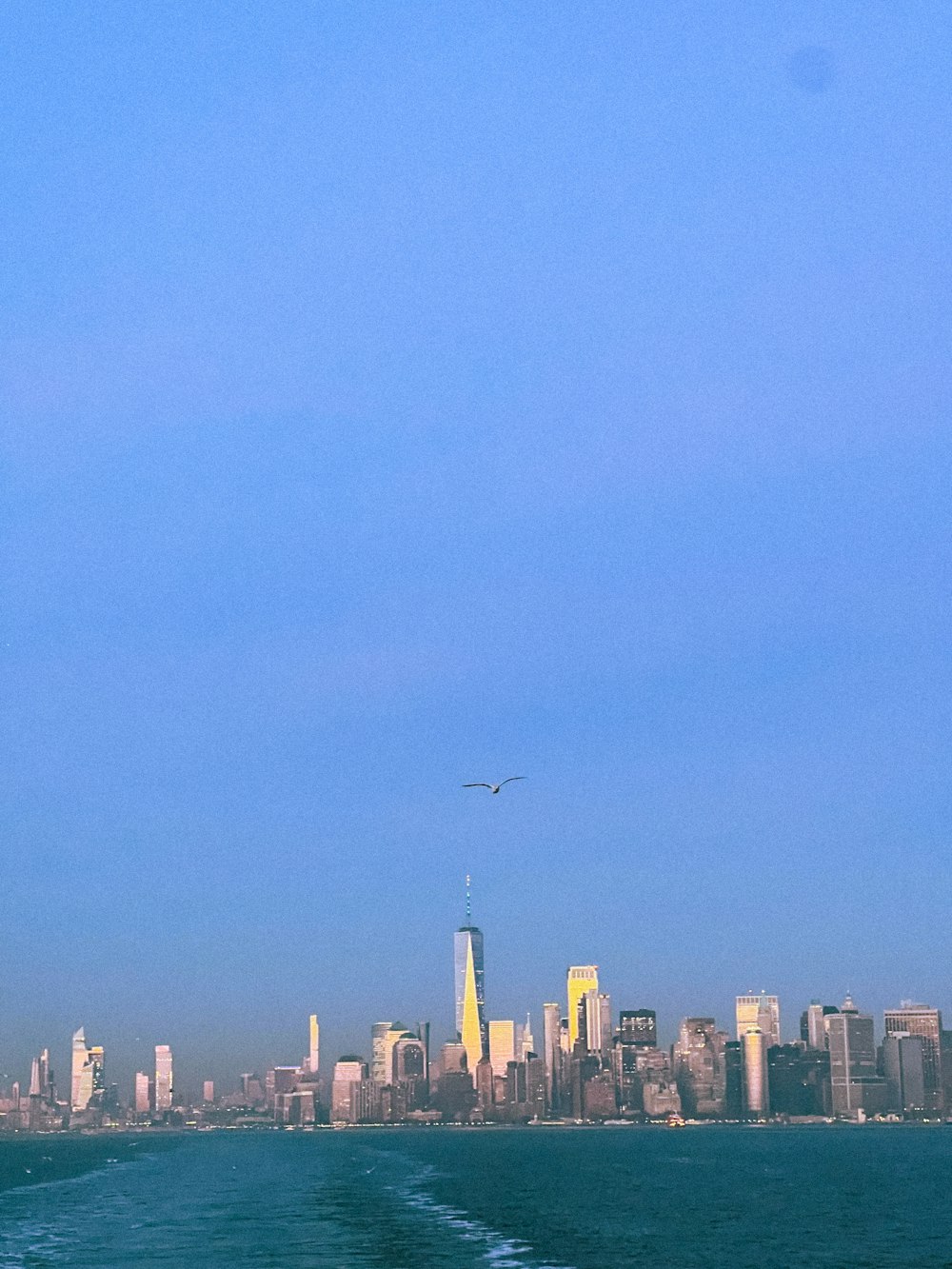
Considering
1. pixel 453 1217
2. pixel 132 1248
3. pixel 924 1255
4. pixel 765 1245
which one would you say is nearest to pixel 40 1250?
pixel 132 1248

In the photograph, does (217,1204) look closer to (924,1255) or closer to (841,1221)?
(841,1221)

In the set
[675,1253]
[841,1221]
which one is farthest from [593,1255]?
[841,1221]

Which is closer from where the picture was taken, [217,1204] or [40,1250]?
[40,1250]

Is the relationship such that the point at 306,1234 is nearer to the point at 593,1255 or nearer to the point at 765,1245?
the point at 593,1255

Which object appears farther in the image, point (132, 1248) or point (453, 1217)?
point (453, 1217)

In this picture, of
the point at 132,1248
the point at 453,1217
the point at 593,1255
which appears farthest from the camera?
the point at 453,1217

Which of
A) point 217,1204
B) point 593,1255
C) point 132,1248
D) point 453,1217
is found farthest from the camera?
point 217,1204

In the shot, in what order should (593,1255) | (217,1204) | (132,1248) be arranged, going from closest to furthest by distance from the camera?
(593,1255), (132,1248), (217,1204)

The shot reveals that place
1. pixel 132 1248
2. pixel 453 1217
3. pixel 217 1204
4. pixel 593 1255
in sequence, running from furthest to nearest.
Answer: pixel 217 1204, pixel 453 1217, pixel 132 1248, pixel 593 1255
